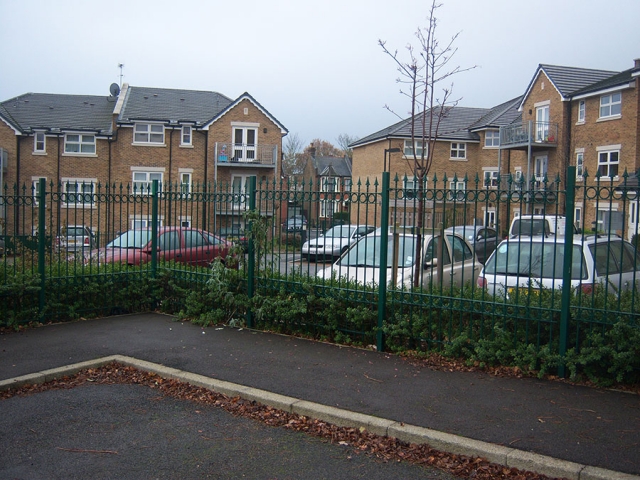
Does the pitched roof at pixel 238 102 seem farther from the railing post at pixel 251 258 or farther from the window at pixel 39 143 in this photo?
the railing post at pixel 251 258

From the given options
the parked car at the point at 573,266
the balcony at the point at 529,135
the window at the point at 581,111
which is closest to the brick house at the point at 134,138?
the balcony at the point at 529,135

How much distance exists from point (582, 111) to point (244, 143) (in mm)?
20626

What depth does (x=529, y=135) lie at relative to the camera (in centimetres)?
3581

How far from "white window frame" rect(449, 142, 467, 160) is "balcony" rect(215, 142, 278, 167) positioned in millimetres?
12429

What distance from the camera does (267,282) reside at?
338 inches

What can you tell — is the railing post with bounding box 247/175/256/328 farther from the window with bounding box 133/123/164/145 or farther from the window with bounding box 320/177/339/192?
the window with bounding box 133/123/164/145

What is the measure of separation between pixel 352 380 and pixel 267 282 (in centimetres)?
266

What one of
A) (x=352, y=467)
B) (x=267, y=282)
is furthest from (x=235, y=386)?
(x=267, y=282)

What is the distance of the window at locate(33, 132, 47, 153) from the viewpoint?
3599cm

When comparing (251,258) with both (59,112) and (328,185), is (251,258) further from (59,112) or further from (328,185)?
(59,112)

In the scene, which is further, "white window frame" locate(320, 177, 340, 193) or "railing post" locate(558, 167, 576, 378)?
"white window frame" locate(320, 177, 340, 193)

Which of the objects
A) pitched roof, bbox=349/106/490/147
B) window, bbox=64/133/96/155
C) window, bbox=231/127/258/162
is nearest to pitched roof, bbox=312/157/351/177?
pitched roof, bbox=349/106/490/147

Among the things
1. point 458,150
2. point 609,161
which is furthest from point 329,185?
point 458,150

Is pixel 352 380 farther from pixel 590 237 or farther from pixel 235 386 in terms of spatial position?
pixel 590 237
